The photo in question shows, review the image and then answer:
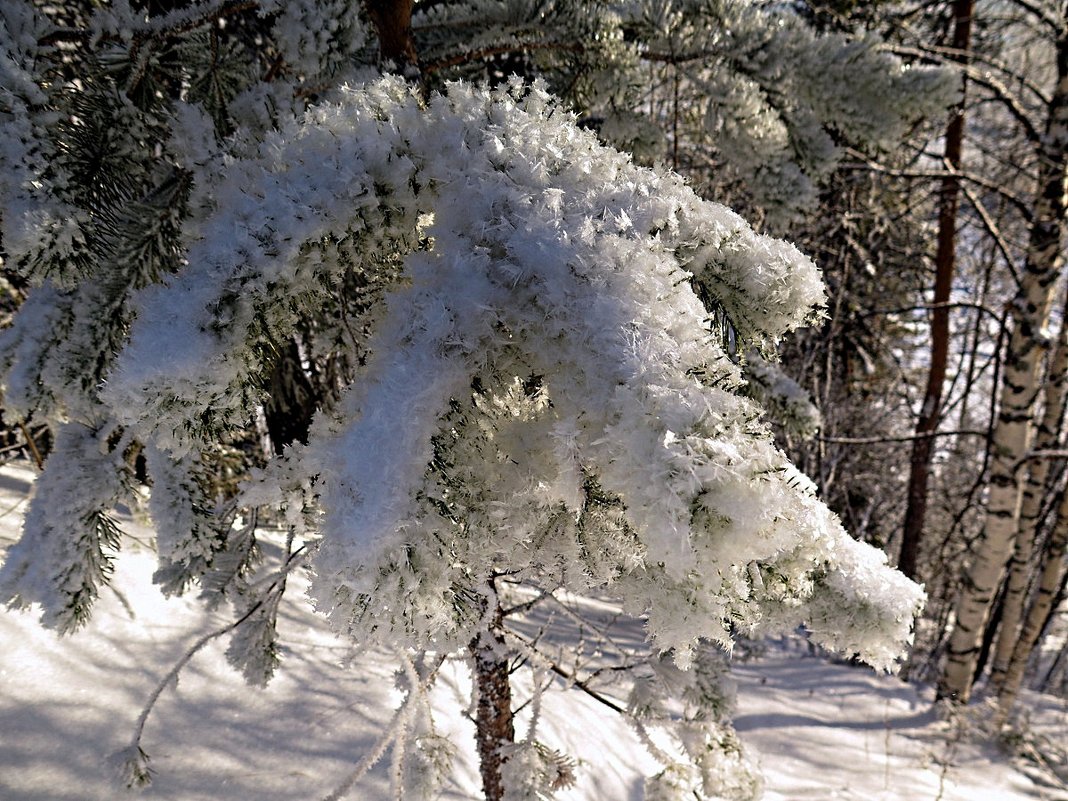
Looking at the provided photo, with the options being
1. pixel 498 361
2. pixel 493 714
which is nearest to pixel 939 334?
pixel 493 714

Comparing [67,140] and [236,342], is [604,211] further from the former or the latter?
[67,140]

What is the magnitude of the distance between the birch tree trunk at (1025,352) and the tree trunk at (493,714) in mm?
4054

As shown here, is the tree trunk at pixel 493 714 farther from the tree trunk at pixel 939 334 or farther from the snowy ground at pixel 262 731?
A: the tree trunk at pixel 939 334

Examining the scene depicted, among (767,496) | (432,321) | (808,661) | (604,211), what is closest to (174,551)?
(432,321)

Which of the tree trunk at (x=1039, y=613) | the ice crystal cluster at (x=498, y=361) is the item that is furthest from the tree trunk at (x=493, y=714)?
the tree trunk at (x=1039, y=613)

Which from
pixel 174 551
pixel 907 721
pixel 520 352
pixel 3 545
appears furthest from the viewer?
pixel 907 721

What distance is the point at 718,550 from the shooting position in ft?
2.20

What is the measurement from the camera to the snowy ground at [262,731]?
2.23 m

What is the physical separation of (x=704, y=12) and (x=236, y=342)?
190 cm

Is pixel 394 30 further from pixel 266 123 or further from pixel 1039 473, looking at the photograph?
pixel 1039 473

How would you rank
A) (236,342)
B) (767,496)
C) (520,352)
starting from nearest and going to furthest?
(767,496), (236,342), (520,352)

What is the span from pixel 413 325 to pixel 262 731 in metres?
2.53

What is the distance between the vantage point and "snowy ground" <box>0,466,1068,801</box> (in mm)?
2229

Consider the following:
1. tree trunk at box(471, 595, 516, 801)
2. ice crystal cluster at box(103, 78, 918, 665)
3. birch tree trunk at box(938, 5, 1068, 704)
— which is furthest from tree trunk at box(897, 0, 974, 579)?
ice crystal cluster at box(103, 78, 918, 665)
